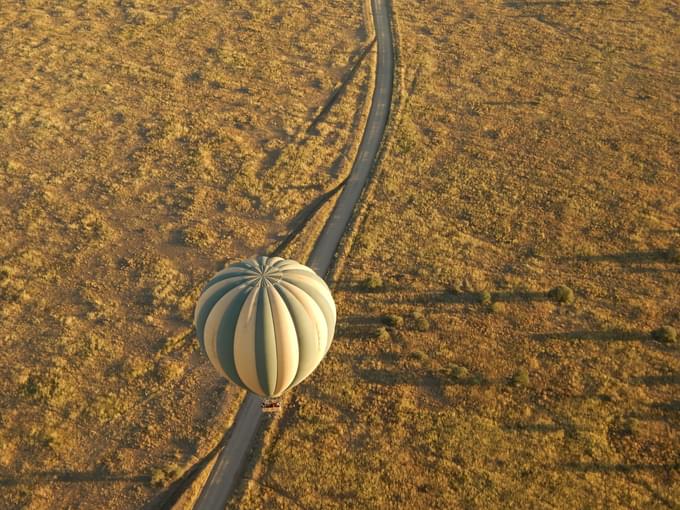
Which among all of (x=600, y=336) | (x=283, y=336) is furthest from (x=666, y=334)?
(x=283, y=336)

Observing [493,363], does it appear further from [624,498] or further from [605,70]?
[605,70]

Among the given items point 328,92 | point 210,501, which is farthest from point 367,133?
point 210,501

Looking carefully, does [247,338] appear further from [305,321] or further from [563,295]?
[563,295]

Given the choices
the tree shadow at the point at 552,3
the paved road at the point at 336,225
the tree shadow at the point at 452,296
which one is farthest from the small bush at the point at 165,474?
the tree shadow at the point at 552,3

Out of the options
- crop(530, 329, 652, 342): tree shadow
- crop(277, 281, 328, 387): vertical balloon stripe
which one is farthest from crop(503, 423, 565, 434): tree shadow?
crop(277, 281, 328, 387): vertical balloon stripe

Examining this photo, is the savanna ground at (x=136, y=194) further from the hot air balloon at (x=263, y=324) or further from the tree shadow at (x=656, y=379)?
the tree shadow at (x=656, y=379)
